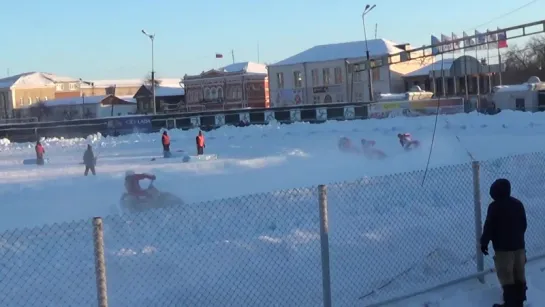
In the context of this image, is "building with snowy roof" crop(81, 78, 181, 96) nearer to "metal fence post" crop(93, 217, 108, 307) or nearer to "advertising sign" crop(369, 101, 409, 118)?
"advertising sign" crop(369, 101, 409, 118)

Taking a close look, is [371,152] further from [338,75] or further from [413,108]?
[338,75]

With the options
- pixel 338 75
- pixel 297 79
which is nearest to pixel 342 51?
pixel 338 75

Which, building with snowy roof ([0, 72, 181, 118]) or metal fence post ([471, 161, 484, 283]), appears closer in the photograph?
metal fence post ([471, 161, 484, 283])

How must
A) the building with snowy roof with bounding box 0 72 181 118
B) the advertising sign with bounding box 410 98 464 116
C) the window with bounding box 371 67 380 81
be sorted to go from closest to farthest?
the advertising sign with bounding box 410 98 464 116 → the window with bounding box 371 67 380 81 → the building with snowy roof with bounding box 0 72 181 118

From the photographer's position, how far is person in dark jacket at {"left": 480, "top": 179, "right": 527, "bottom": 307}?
277 inches

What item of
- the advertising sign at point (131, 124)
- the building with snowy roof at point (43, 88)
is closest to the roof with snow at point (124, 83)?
the building with snowy roof at point (43, 88)

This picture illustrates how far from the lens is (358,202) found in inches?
461

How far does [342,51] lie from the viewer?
82000 mm

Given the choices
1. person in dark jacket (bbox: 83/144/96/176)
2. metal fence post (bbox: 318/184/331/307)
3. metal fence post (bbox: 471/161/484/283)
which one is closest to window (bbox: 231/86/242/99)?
person in dark jacket (bbox: 83/144/96/176)

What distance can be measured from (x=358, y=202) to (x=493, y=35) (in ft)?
135

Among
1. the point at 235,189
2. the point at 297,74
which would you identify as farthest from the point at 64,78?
the point at 235,189

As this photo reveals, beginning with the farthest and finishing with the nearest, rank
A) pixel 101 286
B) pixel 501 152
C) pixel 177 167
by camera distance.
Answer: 1. pixel 177 167
2. pixel 501 152
3. pixel 101 286

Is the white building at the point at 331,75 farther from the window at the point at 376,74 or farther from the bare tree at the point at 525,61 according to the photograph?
the bare tree at the point at 525,61

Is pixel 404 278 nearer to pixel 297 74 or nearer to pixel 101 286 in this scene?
pixel 101 286
